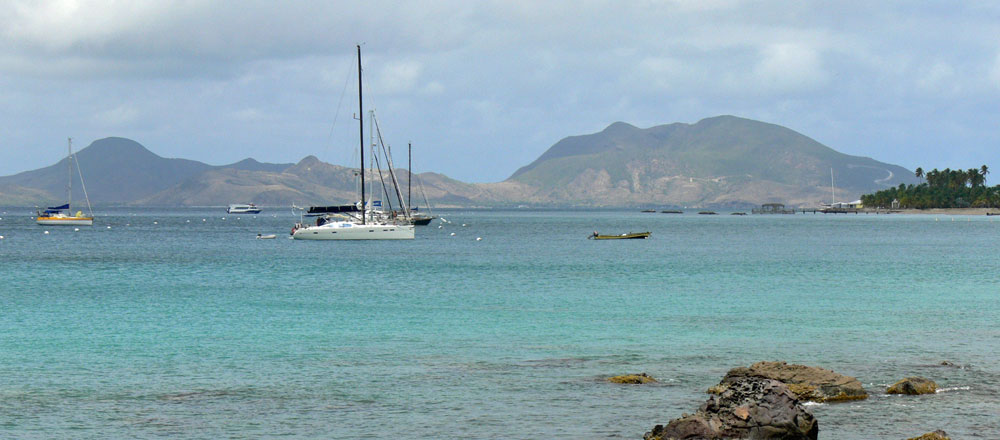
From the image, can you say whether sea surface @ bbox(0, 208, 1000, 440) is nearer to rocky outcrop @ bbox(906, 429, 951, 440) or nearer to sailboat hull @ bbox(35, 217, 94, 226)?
rocky outcrop @ bbox(906, 429, 951, 440)

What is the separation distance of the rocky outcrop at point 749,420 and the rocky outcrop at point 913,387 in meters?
5.48

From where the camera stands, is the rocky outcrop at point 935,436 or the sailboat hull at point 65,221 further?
the sailboat hull at point 65,221

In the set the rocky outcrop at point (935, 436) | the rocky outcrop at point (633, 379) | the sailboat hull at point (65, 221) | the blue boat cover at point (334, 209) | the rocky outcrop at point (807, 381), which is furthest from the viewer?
the sailboat hull at point (65, 221)

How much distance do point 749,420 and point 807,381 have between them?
18.1 feet

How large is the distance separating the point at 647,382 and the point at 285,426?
9184 mm

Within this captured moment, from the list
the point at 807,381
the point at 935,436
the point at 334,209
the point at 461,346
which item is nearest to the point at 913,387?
the point at 807,381

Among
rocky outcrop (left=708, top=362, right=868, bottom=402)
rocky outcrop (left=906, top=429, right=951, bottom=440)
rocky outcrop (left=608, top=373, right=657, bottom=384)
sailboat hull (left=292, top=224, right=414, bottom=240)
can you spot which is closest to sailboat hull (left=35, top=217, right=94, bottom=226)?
sailboat hull (left=292, top=224, right=414, bottom=240)

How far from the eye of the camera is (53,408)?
22.9 meters

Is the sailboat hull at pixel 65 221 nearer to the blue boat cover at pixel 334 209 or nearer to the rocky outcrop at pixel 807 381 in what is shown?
the blue boat cover at pixel 334 209

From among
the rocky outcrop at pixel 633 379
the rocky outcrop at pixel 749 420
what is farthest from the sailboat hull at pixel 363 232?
the rocky outcrop at pixel 749 420

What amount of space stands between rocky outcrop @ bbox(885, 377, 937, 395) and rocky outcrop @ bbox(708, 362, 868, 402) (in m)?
0.83

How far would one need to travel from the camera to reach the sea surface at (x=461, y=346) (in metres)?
21.8

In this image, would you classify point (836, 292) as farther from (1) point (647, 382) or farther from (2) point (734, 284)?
(1) point (647, 382)

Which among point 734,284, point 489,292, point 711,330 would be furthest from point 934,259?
point 711,330
